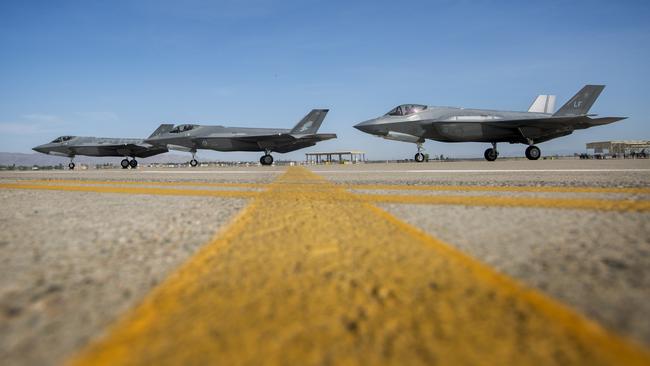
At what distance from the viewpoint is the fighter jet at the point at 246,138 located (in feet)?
82.2

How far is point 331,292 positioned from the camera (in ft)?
4.23

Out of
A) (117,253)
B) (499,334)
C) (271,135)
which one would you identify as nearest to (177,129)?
(271,135)

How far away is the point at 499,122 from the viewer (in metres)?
19.7

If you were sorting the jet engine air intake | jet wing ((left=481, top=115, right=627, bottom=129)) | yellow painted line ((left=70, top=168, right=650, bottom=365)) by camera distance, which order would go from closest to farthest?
yellow painted line ((left=70, top=168, right=650, bottom=365))
jet wing ((left=481, top=115, right=627, bottom=129))
the jet engine air intake

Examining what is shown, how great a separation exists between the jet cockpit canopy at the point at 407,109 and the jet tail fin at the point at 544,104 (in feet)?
30.7

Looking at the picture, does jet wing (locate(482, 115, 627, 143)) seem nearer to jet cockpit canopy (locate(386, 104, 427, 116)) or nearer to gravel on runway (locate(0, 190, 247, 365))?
jet cockpit canopy (locate(386, 104, 427, 116))

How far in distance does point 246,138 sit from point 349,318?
986 inches

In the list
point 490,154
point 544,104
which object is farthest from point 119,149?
point 544,104

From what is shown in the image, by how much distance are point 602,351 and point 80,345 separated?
1.31m

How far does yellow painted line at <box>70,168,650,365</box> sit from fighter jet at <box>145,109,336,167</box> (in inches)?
951

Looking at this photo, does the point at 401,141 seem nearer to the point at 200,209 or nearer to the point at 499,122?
the point at 499,122

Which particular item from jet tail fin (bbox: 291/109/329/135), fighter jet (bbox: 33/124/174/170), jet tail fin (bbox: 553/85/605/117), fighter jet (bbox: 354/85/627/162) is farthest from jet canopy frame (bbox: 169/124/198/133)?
jet tail fin (bbox: 553/85/605/117)

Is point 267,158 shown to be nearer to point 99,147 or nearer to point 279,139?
point 279,139

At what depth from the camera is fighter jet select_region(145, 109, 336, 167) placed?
82.2 feet
